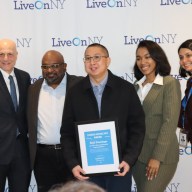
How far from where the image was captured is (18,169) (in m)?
3.26

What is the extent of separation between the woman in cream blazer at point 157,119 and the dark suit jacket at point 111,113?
9.2 inches

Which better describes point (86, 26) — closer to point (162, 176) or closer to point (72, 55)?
point (72, 55)

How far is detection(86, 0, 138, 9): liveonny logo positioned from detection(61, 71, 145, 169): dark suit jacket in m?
1.39

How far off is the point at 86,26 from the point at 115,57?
1.55 ft

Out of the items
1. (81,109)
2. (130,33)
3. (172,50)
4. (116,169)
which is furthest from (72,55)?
(116,169)

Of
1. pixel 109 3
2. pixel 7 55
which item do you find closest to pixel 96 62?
pixel 7 55

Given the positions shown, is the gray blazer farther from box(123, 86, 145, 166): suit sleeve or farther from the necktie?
the necktie

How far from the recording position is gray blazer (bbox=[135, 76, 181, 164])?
2920 millimetres

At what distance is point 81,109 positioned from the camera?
2754mm

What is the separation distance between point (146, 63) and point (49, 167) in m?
1.26

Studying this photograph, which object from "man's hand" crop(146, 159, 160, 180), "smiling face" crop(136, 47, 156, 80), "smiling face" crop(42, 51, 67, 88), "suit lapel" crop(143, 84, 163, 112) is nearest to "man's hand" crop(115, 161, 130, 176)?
"man's hand" crop(146, 159, 160, 180)

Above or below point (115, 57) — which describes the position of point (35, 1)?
above

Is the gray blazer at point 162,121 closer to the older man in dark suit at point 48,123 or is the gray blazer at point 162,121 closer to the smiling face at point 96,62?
the smiling face at point 96,62

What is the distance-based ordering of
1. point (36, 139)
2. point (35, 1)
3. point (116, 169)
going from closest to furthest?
point (116, 169) → point (36, 139) → point (35, 1)
